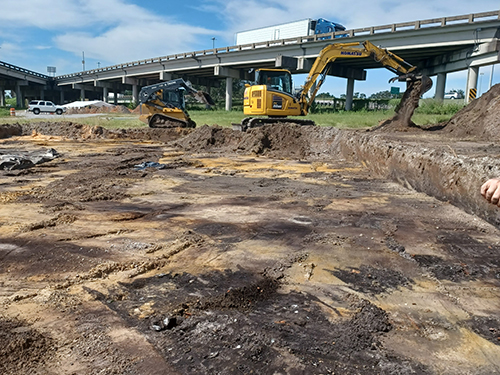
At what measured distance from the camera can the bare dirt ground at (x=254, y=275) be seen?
2301 mm

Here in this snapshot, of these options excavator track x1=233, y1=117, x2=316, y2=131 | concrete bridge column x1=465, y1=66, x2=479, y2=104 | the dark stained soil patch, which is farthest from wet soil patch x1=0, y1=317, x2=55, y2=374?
concrete bridge column x1=465, y1=66, x2=479, y2=104

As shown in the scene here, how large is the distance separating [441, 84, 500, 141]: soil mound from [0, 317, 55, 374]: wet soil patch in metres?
13.9

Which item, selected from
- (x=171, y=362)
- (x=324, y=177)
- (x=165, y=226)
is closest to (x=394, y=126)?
(x=324, y=177)

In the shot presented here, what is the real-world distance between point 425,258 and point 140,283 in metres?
2.75

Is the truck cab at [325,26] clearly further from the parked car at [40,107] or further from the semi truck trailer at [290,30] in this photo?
the parked car at [40,107]

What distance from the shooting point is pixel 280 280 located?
3340mm

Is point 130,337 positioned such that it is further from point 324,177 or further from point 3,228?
point 324,177

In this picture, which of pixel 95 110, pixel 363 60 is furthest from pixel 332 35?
pixel 95 110

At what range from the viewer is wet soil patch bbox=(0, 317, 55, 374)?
7.02 feet

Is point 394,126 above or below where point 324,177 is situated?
above

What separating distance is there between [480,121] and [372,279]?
43.4 ft

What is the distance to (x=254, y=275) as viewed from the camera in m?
3.43

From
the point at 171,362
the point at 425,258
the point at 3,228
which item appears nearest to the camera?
the point at 171,362

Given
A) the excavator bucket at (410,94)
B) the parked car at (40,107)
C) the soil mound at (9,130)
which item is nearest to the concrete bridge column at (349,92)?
the excavator bucket at (410,94)
